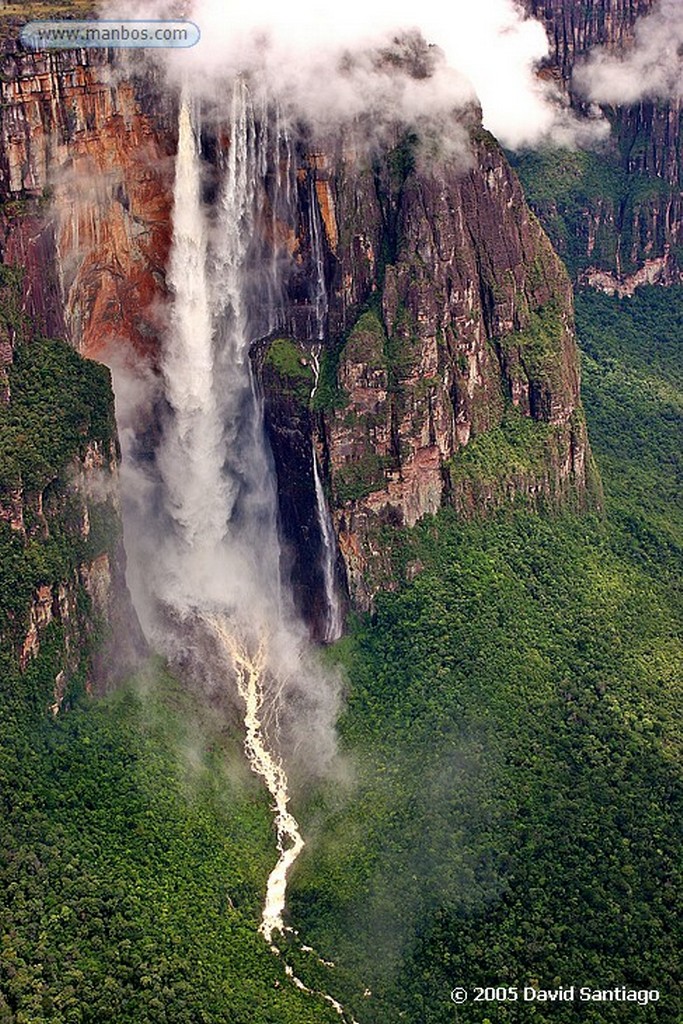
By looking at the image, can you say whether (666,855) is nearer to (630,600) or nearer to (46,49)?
(630,600)

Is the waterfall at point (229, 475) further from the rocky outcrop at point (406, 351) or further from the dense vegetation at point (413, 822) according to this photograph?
the dense vegetation at point (413, 822)

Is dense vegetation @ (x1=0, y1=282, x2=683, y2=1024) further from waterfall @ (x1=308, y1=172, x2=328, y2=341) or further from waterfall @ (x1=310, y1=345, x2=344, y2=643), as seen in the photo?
waterfall @ (x1=308, y1=172, x2=328, y2=341)

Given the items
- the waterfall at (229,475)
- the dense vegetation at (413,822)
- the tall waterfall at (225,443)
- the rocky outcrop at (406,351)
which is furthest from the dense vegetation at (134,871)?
the rocky outcrop at (406,351)

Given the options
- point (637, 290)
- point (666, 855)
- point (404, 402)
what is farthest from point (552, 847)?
point (637, 290)

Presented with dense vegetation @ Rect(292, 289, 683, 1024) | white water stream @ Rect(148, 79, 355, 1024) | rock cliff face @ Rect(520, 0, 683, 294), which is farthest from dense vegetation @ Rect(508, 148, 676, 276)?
white water stream @ Rect(148, 79, 355, 1024)

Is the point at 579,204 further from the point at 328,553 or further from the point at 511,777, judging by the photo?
the point at 511,777
